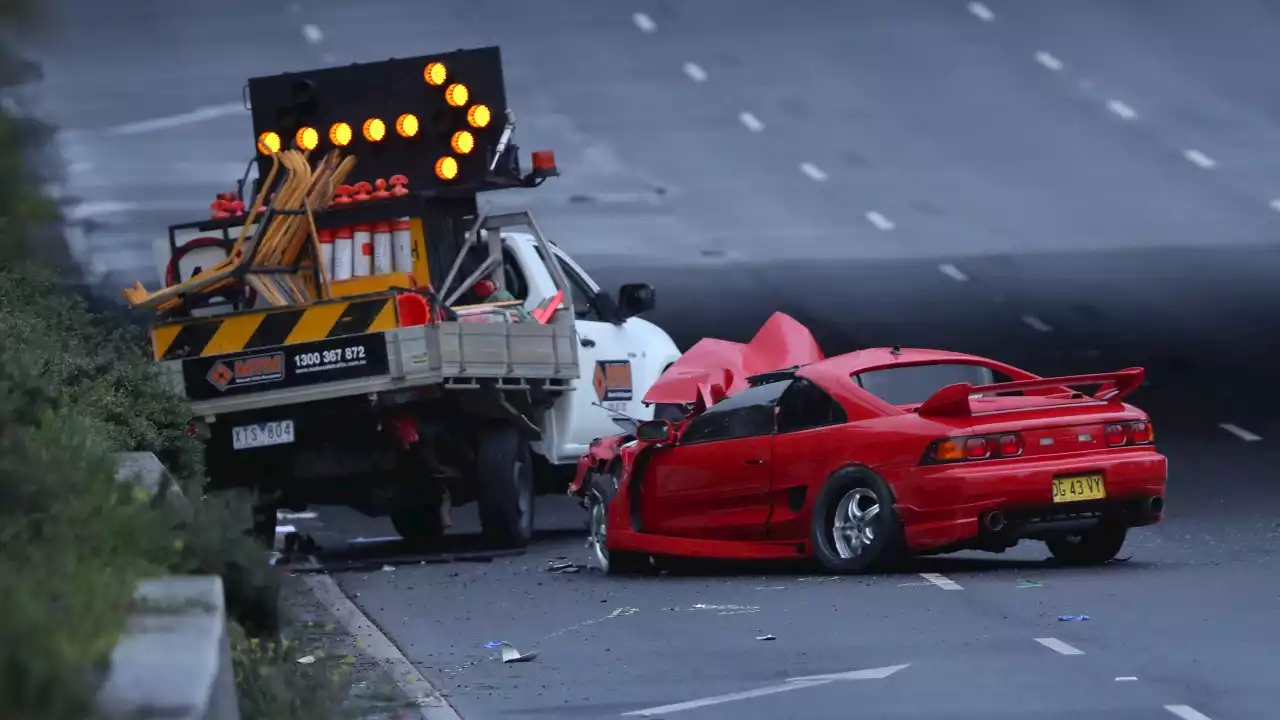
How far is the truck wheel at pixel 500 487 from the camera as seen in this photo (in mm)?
16219

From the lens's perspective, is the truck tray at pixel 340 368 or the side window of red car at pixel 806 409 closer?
the side window of red car at pixel 806 409

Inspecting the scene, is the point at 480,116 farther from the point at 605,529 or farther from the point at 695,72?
the point at 695,72

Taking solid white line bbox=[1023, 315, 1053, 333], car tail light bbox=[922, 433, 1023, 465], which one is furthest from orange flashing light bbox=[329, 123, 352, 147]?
solid white line bbox=[1023, 315, 1053, 333]

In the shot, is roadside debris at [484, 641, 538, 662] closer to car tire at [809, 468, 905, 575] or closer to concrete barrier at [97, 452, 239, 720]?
car tire at [809, 468, 905, 575]

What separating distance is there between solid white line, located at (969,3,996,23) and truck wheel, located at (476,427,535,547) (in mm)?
27541

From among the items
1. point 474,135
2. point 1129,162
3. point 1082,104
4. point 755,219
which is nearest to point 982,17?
point 1082,104

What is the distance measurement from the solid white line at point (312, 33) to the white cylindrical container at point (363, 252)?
2384cm

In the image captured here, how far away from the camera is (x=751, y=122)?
3781 cm

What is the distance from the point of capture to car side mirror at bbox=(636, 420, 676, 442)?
13781 millimetres

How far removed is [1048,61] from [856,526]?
28.7 meters

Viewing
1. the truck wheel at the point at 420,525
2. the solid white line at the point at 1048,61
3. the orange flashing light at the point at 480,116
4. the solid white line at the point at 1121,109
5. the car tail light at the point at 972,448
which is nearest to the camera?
the car tail light at the point at 972,448

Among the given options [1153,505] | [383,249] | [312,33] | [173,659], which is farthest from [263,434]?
[312,33]

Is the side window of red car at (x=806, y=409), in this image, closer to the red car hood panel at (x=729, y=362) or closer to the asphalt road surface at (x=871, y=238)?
the asphalt road surface at (x=871, y=238)

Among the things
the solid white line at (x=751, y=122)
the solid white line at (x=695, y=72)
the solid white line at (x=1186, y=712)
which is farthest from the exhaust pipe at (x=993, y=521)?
the solid white line at (x=695, y=72)
